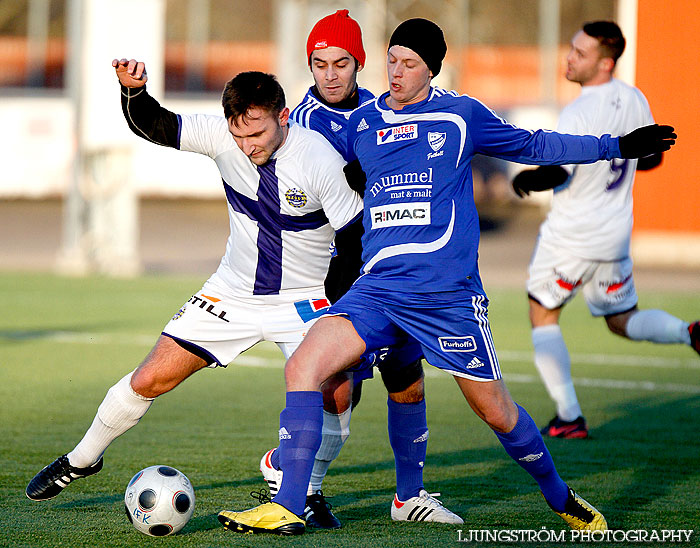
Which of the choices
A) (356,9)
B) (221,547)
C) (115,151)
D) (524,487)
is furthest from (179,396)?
(356,9)

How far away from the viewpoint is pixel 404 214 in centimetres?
461

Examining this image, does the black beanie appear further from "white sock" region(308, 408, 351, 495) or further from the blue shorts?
"white sock" region(308, 408, 351, 495)

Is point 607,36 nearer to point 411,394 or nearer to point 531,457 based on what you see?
point 411,394

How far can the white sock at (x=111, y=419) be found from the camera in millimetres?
4883

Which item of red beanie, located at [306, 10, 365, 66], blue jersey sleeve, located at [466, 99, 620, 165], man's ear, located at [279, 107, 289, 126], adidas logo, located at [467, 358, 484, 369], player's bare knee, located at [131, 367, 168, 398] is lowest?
player's bare knee, located at [131, 367, 168, 398]

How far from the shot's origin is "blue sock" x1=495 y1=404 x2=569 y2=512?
461 cm

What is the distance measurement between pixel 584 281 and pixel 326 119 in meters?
2.61

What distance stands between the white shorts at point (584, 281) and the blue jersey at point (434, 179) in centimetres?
254

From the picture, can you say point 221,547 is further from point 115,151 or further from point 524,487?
point 115,151

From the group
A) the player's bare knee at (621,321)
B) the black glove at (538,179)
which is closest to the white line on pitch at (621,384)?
the player's bare knee at (621,321)

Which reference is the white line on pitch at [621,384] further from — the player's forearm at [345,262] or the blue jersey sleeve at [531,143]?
the blue jersey sleeve at [531,143]

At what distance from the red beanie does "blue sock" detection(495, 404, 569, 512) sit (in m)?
1.94

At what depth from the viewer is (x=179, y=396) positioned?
8.37 m

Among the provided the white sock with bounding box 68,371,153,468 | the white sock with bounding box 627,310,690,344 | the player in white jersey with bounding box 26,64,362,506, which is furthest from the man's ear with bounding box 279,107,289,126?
the white sock with bounding box 627,310,690,344
